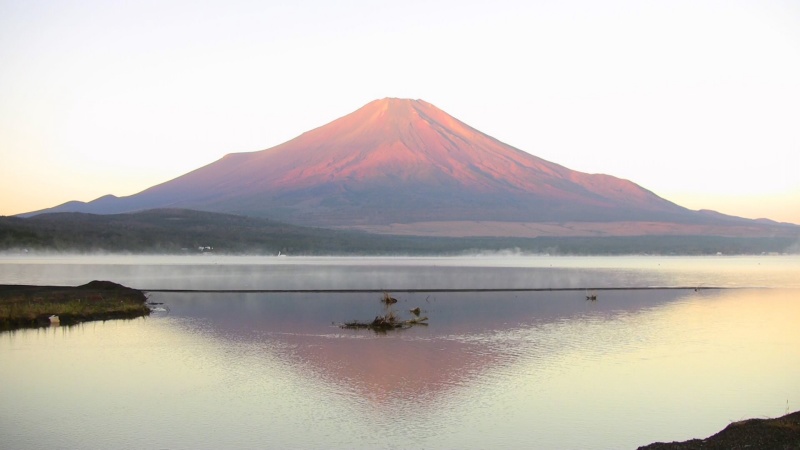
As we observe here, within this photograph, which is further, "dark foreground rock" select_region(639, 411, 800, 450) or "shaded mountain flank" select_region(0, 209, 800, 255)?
"shaded mountain flank" select_region(0, 209, 800, 255)

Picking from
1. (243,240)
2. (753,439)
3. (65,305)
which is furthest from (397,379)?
(243,240)

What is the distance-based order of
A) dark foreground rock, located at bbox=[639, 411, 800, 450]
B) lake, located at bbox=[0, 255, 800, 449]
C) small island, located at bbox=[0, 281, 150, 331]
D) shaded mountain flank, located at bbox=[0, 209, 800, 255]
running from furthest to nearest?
shaded mountain flank, located at bbox=[0, 209, 800, 255], small island, located at bbox=[0, 281, 150, 331], lake, located at bbox=[0, 255, 800, 449], dark foreground rock, located at bbox=[639, 411, 800, 450]

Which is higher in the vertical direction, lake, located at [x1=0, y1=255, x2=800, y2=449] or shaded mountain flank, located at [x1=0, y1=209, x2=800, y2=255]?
shaded mountain flank, located at [x1=0, y1=209, x2=800, y2=255]

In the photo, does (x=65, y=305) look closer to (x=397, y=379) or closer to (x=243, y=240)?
(x=397, y=379)

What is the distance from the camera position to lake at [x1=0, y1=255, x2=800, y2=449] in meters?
16.0

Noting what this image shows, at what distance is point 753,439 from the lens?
13.3 meters

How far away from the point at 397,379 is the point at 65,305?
20.6 metres

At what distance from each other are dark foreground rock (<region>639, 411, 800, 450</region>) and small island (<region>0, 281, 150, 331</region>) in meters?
27.2

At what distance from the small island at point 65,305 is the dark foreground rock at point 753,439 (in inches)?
1070

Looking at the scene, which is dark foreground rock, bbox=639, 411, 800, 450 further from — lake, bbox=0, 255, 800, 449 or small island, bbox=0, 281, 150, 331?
small island, bbox=0, 281, 150, 331

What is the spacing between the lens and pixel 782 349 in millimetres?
27766

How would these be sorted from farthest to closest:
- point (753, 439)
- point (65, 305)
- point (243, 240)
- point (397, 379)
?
point (243, 240), point (65, 305), point (397, 379), point (753, 439)

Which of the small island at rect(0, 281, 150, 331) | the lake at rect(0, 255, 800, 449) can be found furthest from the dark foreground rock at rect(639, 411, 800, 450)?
the small island at rect(0, 281, 150, 331)

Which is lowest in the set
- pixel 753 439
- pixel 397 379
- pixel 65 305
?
pixel 397 379
